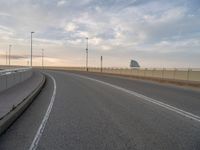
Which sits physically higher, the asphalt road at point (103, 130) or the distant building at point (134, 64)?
the distant building at point (134, 64)

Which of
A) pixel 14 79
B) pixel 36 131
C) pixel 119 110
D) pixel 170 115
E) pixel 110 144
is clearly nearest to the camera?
pixel 110 144

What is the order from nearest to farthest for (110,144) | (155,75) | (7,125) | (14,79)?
1. (110,144)
2. (7,125)
3. (14,79)
4. (155,75)

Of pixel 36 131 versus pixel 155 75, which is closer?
pixel 36 131

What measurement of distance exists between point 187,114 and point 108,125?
3.68 m

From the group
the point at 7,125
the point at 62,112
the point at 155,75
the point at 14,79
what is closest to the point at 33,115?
the point at 62,112

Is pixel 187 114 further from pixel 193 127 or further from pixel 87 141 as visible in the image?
pixel 87 141

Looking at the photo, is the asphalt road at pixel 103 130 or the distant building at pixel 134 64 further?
the distant building at pixel 134 64

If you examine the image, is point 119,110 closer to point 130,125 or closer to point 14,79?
point 130,125

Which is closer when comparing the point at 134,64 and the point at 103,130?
the point at 103,130

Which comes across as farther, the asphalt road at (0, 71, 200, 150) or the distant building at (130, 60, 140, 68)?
the distant building at (130, 60, 140, 68)

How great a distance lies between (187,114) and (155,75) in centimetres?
4168

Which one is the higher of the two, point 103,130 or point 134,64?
point 134,64

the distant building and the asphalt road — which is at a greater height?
the distant building

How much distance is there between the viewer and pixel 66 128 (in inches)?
382
